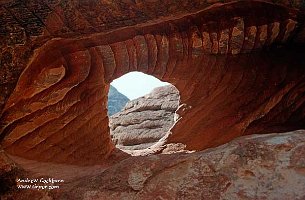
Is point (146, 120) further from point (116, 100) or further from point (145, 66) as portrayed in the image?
point (116, 100)

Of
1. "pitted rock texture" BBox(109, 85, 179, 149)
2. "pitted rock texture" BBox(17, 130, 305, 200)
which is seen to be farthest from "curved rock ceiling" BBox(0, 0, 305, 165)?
"pitted rock texture" BBox(109, 85, 179, 149)

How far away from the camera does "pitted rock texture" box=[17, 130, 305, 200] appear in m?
1.87

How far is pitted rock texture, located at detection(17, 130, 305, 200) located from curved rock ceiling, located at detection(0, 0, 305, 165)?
Answer: 85 centimetres

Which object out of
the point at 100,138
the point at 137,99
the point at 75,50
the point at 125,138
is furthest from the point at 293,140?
the point at 137,99

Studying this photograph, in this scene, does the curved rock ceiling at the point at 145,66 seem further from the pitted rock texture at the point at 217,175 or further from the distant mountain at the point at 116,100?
the distant mountain at the point at 116,100

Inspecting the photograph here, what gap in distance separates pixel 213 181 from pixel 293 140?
0.44 m

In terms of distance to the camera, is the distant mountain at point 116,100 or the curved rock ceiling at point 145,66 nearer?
the curved rock ceiling at point 145,66

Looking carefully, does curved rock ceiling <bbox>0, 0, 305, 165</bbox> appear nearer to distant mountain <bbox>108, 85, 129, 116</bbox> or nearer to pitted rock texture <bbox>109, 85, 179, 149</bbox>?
pitted rock texture <bbox>109, 85, 179, 149</bbox>

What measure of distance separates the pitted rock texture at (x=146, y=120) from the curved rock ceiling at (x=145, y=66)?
7.55 feet

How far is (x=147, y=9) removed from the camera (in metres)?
2.53

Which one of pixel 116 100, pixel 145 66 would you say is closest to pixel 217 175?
pixel 145 66

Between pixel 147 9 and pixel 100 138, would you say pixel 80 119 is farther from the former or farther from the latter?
pixel 147 9

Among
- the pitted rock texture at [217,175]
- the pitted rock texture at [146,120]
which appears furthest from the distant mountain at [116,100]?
the pitted rock texture at [217,175]

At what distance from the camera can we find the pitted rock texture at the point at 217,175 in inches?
73.7
